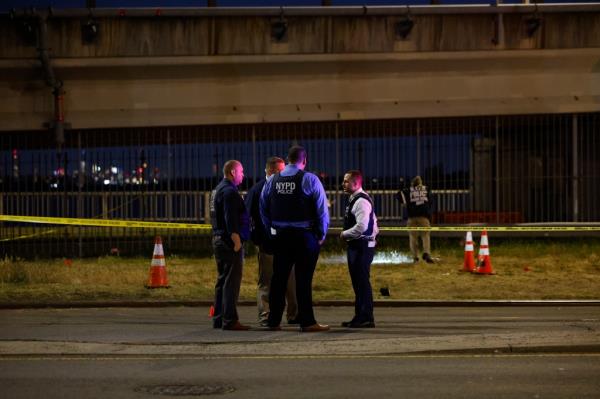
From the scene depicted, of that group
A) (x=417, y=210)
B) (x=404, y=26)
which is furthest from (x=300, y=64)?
(x=417, y=210)

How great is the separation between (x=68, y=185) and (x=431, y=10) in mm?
9773

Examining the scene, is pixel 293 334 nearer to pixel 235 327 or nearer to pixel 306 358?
pixel 235 327

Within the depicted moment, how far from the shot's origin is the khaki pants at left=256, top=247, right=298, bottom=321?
11.4 meters

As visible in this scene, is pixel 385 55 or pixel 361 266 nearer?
pixel 361 266

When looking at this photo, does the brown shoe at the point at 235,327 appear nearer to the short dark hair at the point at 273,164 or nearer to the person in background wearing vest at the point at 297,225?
the person in background wearing vest at the point at 297,225

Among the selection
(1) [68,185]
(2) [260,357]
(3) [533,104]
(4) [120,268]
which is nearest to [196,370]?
(2) [260,357]

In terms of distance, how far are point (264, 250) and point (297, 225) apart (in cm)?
73

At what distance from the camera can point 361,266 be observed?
11016 millimetres

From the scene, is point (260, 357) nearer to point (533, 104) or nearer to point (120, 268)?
point (120, 268)

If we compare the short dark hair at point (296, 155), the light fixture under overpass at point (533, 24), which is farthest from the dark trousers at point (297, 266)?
the light fixture under overpass at point (533, 24)

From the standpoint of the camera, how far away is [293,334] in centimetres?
1041

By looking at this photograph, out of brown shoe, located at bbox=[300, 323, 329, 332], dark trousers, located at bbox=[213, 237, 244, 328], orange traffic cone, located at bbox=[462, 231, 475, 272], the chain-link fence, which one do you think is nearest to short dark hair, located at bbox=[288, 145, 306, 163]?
dark trousers, located at bbox=[213, 237, 244, 328]

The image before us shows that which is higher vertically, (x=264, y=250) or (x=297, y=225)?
(x=297, y=225)

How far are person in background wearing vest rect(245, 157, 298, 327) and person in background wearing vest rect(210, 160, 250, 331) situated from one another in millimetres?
178
